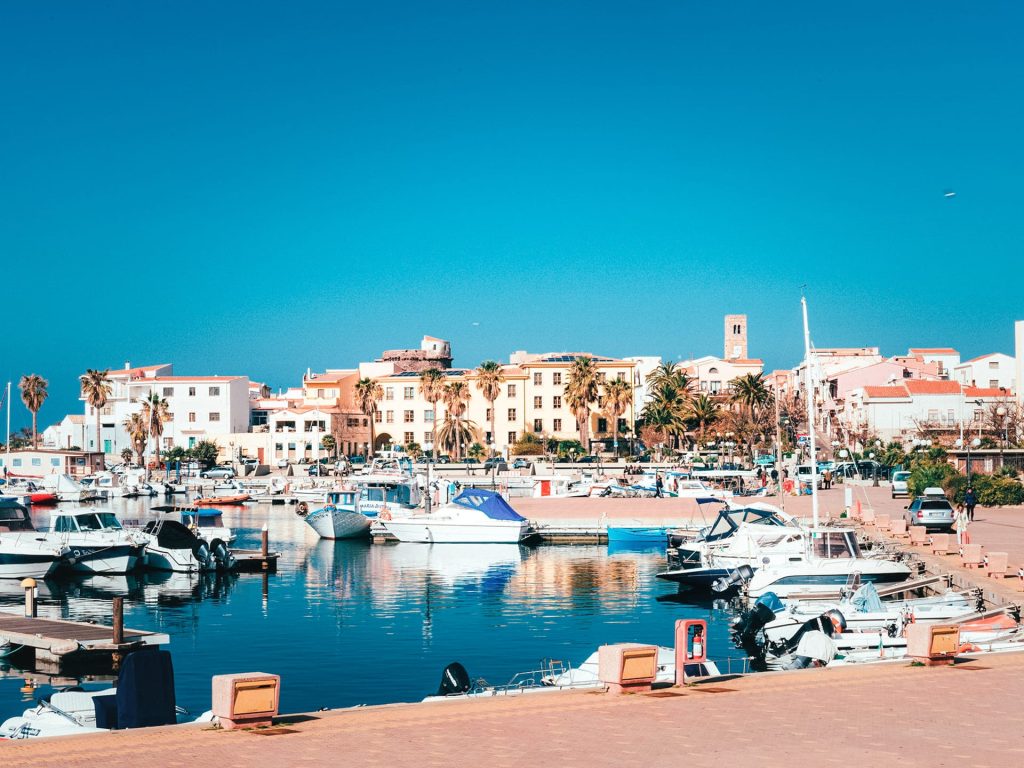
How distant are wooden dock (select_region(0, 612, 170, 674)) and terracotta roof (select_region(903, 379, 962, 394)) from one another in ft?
291

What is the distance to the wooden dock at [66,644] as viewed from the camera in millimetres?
27047

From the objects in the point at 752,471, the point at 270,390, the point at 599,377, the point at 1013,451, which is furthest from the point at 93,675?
the point at 270,390

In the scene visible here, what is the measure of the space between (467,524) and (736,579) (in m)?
21.9

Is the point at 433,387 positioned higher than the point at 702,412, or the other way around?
the point at 433,387

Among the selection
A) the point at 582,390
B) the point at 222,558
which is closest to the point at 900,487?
the point at 222,558

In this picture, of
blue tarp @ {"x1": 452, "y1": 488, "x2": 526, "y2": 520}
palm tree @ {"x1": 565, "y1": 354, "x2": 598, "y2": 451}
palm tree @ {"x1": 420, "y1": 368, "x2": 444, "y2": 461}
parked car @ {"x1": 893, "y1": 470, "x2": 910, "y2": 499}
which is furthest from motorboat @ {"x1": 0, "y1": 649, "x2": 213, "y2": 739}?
palm tree @ {"x1": 420, "y1": 368, "x2": 444, "y2": 461}

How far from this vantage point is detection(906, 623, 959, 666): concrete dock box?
19.8m

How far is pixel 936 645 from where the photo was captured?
64.9 ft

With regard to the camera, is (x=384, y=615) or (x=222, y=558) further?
(x=222, y=558)

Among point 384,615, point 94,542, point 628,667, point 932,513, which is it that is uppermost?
point 932,513

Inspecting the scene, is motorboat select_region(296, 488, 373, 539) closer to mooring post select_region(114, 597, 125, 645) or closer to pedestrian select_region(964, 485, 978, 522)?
pedestrian select_region(964, 485, 978, 522)

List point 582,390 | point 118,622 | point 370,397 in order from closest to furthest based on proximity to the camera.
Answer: point 118,622, point 582,390, point 370,397

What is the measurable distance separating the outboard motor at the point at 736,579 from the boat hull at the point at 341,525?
87.9 feet

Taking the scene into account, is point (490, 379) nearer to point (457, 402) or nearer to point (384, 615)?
point (457, 402)
